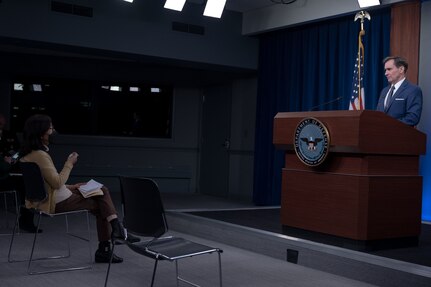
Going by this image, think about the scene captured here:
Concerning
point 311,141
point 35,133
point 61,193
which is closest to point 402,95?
point 311,141

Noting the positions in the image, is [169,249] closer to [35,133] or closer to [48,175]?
[48,175]

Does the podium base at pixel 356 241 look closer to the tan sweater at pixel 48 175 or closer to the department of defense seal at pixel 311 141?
the department of defense seal at pixel 311 141

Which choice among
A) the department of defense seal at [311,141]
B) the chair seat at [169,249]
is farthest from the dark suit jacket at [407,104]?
the chair seat at [169,249]

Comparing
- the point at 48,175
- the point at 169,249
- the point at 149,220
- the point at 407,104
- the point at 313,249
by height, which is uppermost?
the point at 407,104

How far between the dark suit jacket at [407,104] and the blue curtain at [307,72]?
5.88 ft

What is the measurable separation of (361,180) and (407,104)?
1.01 metres

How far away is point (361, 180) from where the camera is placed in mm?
3850

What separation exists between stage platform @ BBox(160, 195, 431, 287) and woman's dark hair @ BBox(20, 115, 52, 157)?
6.23 feet

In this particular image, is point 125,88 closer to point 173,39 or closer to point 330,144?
point 173,39

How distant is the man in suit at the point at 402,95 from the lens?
441 cm

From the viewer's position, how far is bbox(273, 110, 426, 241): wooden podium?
3.84m

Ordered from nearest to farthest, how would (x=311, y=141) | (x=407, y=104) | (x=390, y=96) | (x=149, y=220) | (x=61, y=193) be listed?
(x=149, y=220), (x=61, y=193), (x=311, y=141), (x=407, y=104), (x=390, y=96)

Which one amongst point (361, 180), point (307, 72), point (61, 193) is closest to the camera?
point (361, 180)

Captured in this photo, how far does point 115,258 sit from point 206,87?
20.8 feet
